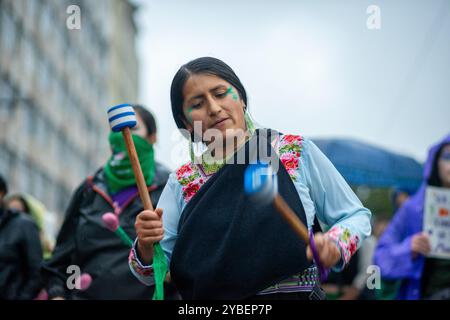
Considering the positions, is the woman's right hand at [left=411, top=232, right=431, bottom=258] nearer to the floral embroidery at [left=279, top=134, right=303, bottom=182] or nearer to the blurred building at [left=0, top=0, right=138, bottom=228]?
the floral embroidery at [left=279, top=134, right=303, bottom=182]

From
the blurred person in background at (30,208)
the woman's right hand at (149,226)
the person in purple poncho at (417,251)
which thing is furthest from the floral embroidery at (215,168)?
the blurred person in background at (30,208)

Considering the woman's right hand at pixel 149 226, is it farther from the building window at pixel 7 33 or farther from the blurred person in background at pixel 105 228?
the building window at pixel 7 33

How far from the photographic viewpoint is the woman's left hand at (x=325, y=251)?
76.3 inches

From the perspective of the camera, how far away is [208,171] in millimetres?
2479

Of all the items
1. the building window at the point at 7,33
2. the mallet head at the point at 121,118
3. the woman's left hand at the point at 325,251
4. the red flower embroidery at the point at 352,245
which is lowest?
the red flower embroidery at the point at 352,245

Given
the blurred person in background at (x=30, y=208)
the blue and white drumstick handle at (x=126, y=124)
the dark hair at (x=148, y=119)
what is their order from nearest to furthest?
the blue and white drumstick handle at (x=126, y=124) < the dark hair at (x=148, y=119) < the blurred person in background at (x=30, y=208)

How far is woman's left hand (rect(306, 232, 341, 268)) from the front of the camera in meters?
1.94

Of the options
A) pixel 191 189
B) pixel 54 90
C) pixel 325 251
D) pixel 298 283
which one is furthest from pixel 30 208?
pixel 54 90

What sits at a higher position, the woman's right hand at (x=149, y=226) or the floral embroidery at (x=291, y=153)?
the floral embroidery at (x=291, y=153)

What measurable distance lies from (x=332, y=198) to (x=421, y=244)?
7.65 feet

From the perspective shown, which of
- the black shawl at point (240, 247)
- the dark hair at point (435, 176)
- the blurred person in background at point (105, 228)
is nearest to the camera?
the black shawl at point (240, 247)

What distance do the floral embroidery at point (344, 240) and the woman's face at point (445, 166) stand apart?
2.83 m

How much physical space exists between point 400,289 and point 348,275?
2.61 meters
